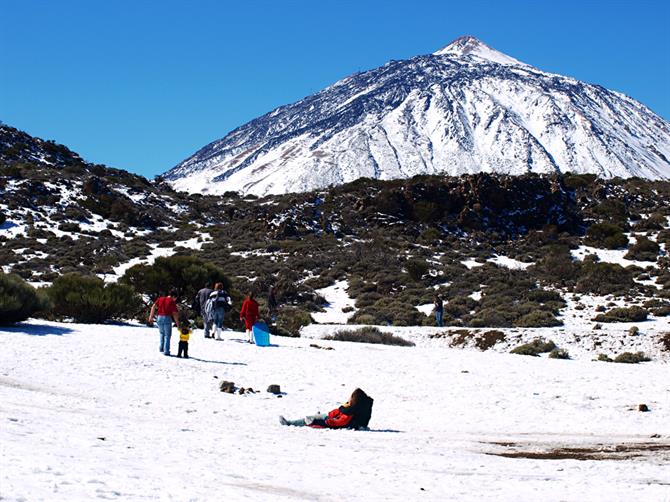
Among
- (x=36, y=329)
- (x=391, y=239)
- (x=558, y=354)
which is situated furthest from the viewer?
(x=391, y=239)

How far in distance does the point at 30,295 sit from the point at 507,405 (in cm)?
1150

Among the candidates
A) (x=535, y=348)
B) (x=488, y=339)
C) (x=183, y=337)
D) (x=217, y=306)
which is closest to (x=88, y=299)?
(x=217, y=306)

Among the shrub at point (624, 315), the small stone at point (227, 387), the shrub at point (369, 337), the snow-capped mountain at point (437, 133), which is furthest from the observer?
the snow-capped mountain at point (437, 133)

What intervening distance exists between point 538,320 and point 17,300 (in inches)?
691

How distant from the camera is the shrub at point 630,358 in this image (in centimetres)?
1953

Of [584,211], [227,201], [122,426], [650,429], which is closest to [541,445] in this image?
[650,429]

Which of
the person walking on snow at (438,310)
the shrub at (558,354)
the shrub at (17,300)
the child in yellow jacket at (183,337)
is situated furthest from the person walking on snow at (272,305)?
the child in yellow jacket at (183,337)

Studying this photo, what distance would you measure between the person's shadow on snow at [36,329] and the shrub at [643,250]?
109ft

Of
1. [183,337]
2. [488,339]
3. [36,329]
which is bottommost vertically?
[36,329]

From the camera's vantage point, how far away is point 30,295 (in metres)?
17.5

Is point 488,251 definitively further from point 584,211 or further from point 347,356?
point 347,356

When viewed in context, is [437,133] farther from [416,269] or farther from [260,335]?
[260,335]

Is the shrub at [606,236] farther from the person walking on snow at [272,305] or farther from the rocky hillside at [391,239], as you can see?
the person walking on snow at [272,305]

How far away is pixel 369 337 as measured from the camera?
73.8 ft
